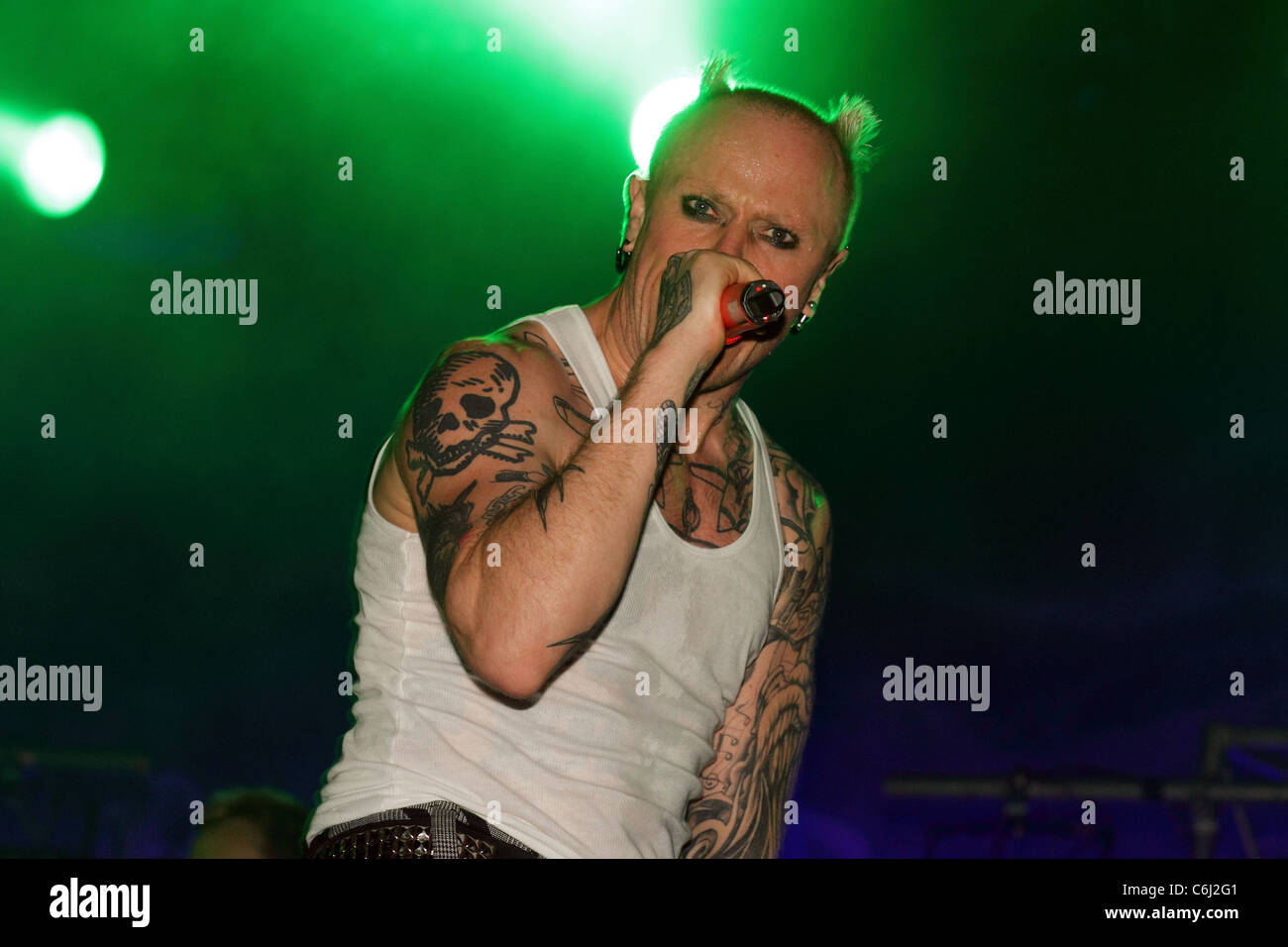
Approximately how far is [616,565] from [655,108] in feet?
10.7

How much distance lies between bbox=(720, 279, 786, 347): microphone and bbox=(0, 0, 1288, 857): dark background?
113 inches

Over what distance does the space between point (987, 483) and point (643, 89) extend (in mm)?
2003

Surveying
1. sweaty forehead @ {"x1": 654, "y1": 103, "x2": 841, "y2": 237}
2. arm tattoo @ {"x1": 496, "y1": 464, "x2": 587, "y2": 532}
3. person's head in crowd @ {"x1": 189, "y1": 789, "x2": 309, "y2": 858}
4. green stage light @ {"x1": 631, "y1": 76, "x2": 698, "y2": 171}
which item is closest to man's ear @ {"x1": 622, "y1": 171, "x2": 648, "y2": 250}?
sweaty forehead @ {"x1": 654, "y1": 103, "x2": 841, "y2": 237}

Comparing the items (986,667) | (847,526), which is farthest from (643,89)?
(986,667)

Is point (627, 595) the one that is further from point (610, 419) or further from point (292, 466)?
point (292, 466)

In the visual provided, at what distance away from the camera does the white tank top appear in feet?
4.97

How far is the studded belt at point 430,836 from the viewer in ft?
4.75

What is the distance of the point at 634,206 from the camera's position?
6.93 feet

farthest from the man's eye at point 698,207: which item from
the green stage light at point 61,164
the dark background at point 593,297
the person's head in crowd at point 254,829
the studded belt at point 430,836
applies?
the green stage light at point 61,164

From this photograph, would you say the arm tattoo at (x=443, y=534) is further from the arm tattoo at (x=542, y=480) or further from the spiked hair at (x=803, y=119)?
the spiked hair at (x=803, y=119)

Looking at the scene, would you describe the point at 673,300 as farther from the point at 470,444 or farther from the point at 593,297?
the point at 593,297

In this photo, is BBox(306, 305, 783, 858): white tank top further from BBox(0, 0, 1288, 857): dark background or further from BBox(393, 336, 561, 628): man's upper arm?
BBox(0, 0, 1288, 857): dark background

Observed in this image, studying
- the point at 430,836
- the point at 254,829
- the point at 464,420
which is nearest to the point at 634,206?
the point at 464,420

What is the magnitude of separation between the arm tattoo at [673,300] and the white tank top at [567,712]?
196 mm
